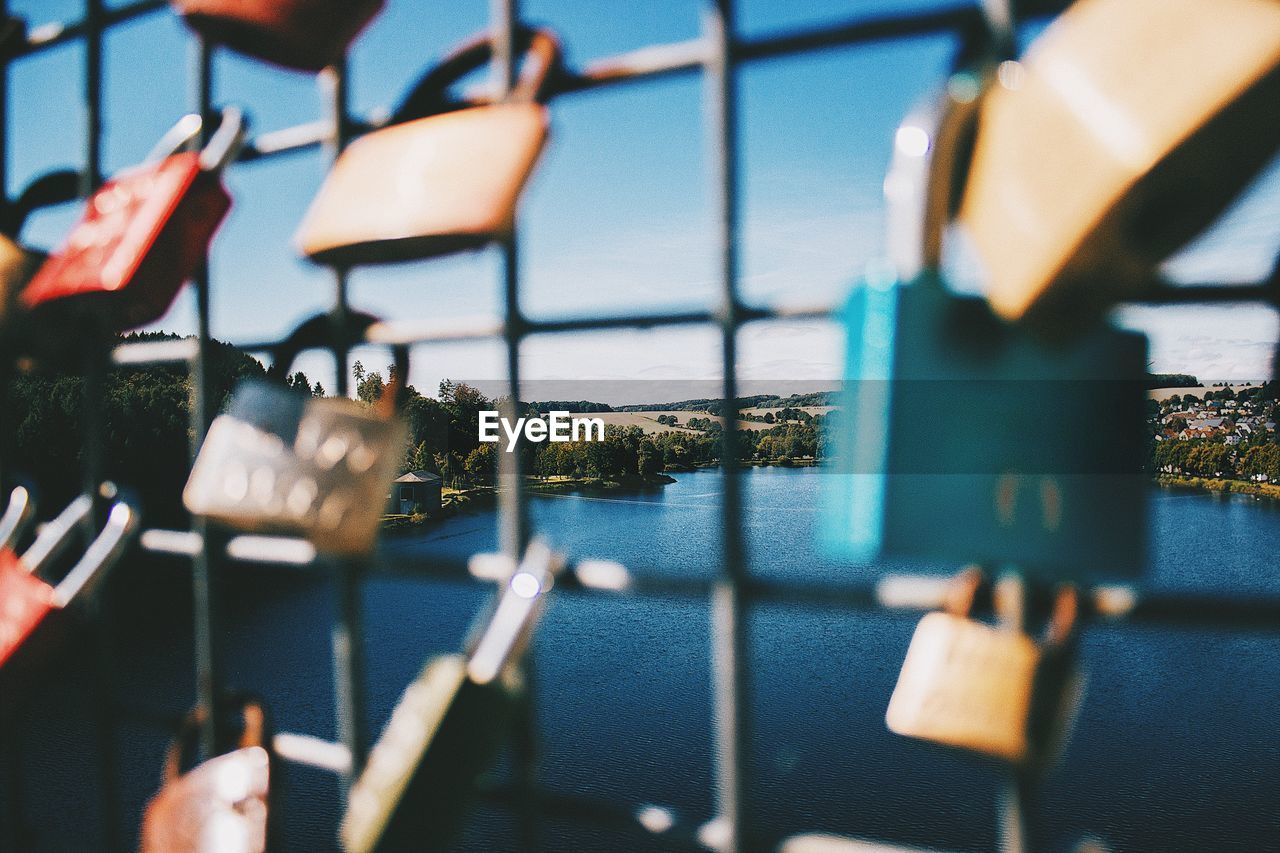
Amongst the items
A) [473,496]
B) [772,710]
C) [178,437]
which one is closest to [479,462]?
[473,496]

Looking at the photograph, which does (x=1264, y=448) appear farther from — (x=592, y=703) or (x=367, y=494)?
(x=367, y=494)

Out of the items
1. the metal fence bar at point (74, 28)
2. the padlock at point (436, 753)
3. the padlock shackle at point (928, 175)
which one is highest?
the metal fence bar at point (74, 28)

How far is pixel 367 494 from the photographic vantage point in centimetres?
53

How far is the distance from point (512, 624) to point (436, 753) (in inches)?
3.3

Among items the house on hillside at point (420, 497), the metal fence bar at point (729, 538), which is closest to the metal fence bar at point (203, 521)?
the metal fence bar at point (729, 538)

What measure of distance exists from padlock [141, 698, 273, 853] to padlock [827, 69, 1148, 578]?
0.52m

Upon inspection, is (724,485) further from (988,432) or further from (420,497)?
(420,497)

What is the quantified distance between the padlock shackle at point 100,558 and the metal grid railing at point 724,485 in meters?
0.04

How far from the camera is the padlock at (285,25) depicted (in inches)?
23.4

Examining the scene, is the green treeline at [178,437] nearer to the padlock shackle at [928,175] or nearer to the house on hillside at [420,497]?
the padlock shackle at [928,175]

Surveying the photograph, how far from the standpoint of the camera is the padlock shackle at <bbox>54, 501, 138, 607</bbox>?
28.0 inches

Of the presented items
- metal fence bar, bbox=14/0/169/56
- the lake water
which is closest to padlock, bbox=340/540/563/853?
metal fence bar, bbox=14/0/169/56

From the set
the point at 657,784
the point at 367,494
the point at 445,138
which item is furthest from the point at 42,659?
the point at 657,784

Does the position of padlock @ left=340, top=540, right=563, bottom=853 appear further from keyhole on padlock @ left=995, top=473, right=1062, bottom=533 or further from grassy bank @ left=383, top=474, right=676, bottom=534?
grassy bank @ left=383, top=474, right=676, bottom=534
